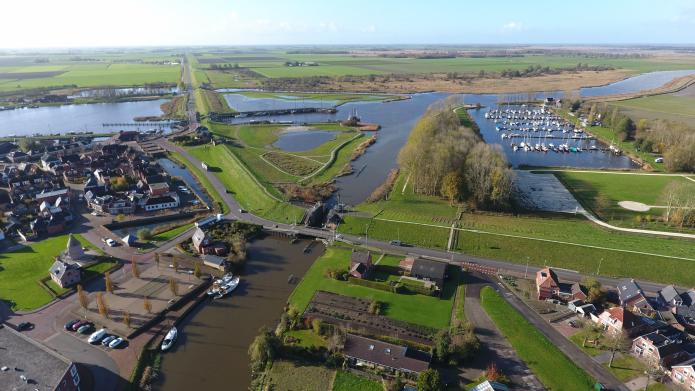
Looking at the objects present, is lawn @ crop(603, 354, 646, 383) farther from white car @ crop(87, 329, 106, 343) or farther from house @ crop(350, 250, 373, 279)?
white car @ crop(87, 329, 106, 343)

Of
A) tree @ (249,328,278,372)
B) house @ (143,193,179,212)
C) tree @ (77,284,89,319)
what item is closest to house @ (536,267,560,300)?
tree @ (249,328,278,372)

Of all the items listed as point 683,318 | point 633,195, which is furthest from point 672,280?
point 633,195

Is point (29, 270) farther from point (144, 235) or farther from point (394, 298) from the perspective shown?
point (394, 298)

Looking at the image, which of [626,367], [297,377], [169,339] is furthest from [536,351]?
[169,339]

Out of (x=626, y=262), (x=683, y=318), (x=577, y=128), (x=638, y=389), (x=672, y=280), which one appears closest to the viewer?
(x=638, y=389)

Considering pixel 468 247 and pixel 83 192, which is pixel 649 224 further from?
pixel 83 192
